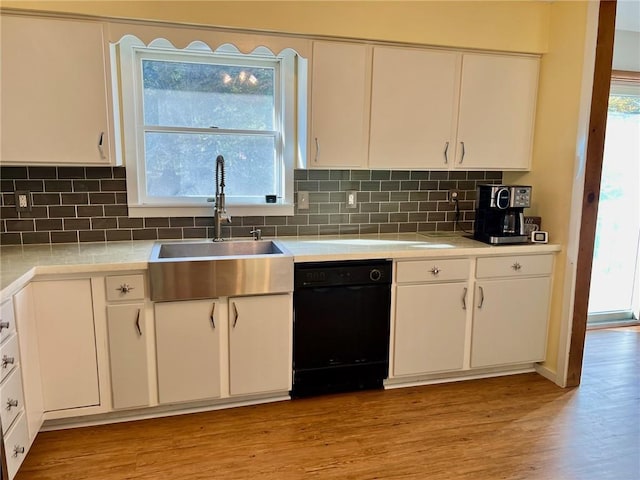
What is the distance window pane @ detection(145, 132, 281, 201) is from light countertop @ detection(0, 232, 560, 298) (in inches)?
14.5

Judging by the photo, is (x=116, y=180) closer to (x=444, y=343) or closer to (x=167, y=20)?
(x=167, y=20)

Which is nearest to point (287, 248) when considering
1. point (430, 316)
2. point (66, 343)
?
point (430, 316)

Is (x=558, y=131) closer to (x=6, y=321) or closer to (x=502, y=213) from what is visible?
(x=502, y=213)

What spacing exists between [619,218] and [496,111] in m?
1.93

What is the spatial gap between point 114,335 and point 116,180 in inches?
38.5

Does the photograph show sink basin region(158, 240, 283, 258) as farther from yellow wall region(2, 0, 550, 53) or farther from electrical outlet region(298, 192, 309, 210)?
yellow wall region(2, 0, 550, 53)

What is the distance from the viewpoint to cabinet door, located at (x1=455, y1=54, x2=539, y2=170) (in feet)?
9.45

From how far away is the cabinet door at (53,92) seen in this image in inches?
88.4

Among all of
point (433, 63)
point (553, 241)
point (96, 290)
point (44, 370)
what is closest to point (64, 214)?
point (96, 290)

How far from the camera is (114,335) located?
7.47 feet

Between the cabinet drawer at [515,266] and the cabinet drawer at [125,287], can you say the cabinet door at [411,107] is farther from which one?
the cabinet drawer at [125,287]

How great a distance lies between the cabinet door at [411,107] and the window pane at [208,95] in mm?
722

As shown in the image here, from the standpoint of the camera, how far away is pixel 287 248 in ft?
8.62

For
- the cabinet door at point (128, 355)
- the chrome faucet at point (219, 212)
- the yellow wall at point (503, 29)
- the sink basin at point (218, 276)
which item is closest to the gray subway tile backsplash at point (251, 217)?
the chrome faucet at point (219, 212)
